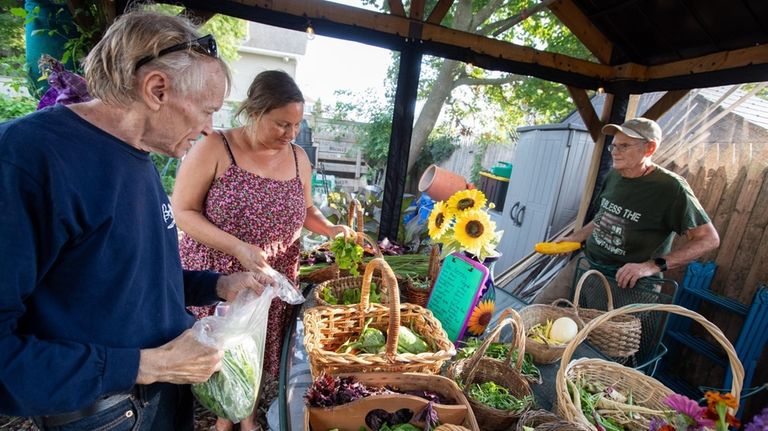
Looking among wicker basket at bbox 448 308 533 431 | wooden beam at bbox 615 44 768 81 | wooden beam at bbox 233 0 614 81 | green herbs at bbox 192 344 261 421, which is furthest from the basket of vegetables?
wooden beam at bbox 615 44 768 81

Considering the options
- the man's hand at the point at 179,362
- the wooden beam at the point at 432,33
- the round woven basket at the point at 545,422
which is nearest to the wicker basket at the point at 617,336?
the round woven basket at the point at 545,422

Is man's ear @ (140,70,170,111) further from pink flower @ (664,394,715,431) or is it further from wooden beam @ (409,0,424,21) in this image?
wooden beam @ (409,0,424,21)

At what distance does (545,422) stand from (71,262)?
1.32 meters

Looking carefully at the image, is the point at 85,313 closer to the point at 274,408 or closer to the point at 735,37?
the point at 274,408

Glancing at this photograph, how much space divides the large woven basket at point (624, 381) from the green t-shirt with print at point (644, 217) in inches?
55.9

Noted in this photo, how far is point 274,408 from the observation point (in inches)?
71.0

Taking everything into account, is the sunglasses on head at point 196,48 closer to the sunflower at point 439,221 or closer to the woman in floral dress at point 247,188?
the woman in floral dress at point 247,188

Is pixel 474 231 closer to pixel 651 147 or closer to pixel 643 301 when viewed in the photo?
pixel 643 301

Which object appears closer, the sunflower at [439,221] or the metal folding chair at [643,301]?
the sunflower at [439,221]

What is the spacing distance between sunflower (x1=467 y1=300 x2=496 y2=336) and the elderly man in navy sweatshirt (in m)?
1.09

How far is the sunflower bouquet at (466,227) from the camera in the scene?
1584 mm

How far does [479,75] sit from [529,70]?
6211 mm

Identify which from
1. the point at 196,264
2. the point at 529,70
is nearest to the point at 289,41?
the point at 529,70

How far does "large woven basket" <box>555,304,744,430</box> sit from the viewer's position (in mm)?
1130
